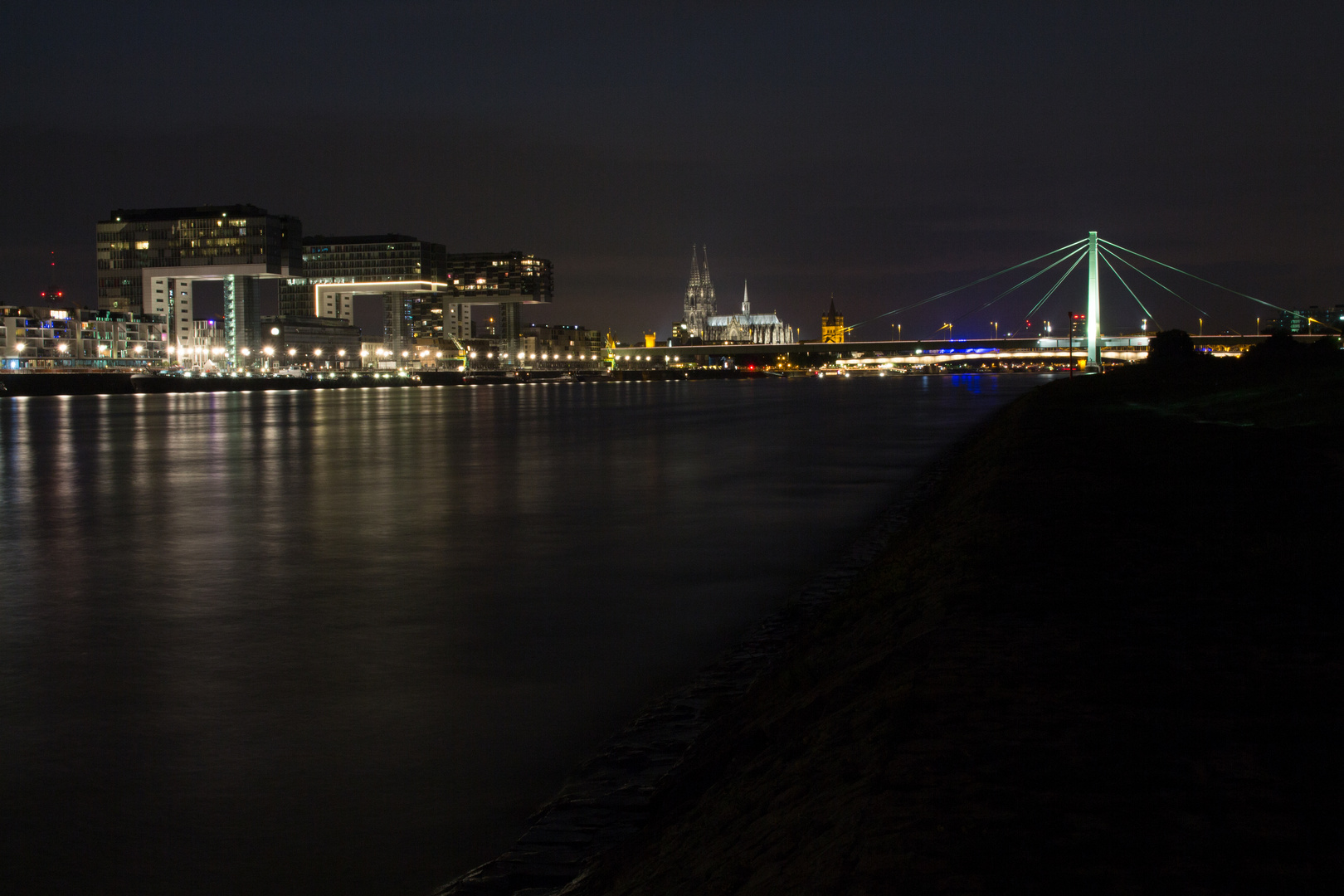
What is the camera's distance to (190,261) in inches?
5074

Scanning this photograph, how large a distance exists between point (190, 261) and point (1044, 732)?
141 meters

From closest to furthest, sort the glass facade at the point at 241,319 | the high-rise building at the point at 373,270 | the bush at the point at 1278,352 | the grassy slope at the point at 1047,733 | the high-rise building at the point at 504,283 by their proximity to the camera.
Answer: the grassy slope at the point at 1047,733 → the bush at the point at 1278,352 → the glass facade at the point at 241,319 → the high-rise building at the point at 373,270 → the high-rise building at the point at 504,283

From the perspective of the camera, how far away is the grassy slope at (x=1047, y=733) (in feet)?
11.0

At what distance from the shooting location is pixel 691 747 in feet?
21.4

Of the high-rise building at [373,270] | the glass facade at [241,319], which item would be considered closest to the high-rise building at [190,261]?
the glass facade at [241,319]

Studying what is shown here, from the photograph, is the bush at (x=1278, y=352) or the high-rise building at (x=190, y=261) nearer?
the bush at (x=1278, y=352)

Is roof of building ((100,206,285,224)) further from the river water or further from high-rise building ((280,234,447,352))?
the river water

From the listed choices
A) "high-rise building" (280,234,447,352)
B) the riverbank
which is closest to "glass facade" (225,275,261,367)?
"high-rise building" (280,234,447,352)

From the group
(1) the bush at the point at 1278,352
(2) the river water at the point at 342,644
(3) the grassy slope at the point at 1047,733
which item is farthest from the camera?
(1) the bush at the point at 1278,352

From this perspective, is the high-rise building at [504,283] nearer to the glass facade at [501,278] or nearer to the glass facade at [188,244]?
the glass facade at [501,278]

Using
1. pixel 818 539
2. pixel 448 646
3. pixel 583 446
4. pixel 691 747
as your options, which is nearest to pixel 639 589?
pixel 448 646

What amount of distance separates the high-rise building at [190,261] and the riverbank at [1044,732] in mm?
129730

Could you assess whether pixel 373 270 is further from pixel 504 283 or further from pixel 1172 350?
pixel 1172 350

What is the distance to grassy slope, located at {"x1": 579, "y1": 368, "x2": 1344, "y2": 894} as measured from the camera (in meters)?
3.35
